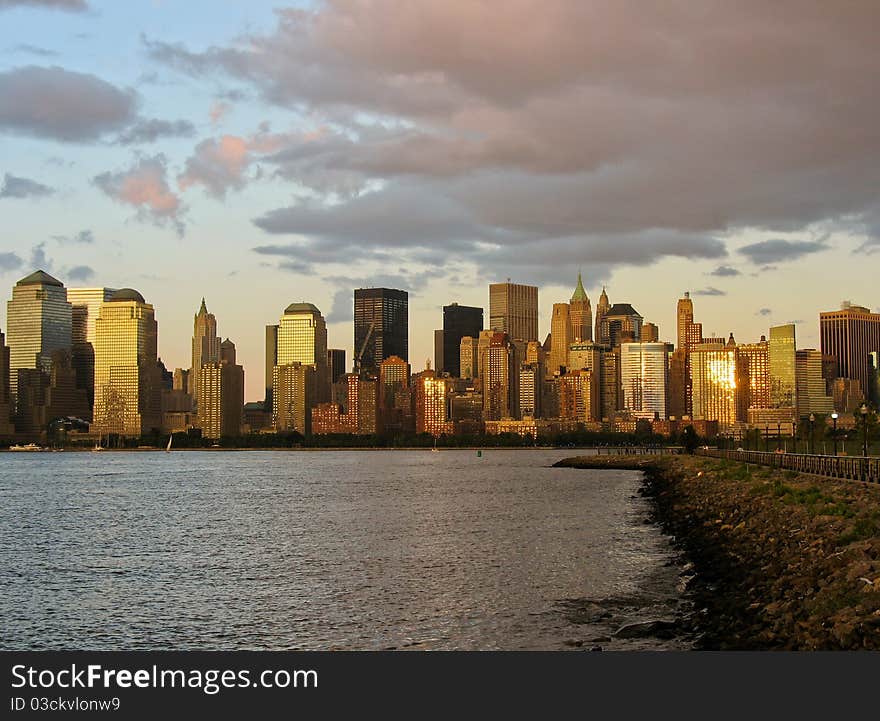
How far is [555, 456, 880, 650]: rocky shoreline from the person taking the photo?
24844 mm

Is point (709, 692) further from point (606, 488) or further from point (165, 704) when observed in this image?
point (606, 488)

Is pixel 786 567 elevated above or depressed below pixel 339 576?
above

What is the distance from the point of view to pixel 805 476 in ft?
225

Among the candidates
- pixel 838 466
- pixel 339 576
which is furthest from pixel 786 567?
pixel 838 466

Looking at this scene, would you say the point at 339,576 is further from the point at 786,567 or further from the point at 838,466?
the point at 838,466

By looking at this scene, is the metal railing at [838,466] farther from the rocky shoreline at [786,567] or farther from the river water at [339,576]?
the river water at [339,576]

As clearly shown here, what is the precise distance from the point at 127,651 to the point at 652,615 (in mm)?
16571

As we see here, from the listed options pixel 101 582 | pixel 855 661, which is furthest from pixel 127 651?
pixel 855 661

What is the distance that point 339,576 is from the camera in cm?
4638

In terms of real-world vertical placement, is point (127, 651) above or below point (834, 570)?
below

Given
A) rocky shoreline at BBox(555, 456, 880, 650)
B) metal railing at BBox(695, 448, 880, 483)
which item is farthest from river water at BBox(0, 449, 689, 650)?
metal railing at BBox(695, 448, 880, 483)

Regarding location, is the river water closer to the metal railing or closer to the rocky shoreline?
the rocky shoreline

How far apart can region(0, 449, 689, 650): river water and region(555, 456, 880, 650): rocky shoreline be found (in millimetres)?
1916

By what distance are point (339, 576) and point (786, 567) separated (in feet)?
66.1
